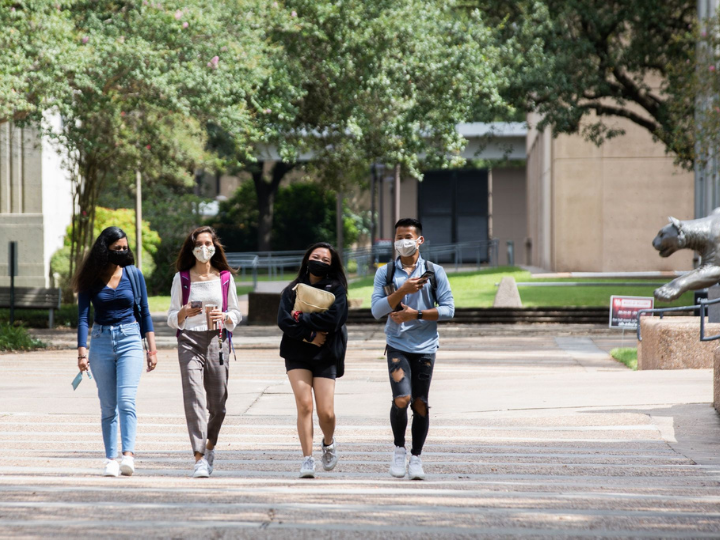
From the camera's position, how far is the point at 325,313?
7070mm

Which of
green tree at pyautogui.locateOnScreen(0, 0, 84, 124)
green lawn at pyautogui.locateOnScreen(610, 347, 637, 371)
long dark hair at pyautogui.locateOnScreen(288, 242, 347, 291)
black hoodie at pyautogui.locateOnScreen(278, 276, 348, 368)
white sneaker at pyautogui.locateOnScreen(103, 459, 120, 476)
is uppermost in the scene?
green tree at pyautogui.locateOnScreen(0, 0, 84, 124)

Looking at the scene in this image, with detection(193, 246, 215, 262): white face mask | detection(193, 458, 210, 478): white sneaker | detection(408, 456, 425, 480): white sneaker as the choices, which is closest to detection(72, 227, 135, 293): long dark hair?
detection(193, 246, 215, 262): white face mask

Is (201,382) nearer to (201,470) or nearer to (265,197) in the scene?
(201,470)

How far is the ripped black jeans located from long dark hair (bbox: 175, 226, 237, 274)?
1337 millimetres

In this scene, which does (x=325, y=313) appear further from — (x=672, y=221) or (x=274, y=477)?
(x=672, y=221)

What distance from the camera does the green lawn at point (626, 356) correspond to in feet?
52.6

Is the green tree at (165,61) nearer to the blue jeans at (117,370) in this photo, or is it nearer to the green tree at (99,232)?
the green tree at (99,232)

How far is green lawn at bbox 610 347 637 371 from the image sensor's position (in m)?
16.0

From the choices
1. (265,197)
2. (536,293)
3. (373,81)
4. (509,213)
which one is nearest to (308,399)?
(373,81)

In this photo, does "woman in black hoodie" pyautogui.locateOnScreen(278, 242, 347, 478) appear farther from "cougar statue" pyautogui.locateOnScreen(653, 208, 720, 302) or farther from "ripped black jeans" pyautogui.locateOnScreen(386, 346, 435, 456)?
"cougar statue" pyautogui.locateOnScreen(653, 208, 720, 302)

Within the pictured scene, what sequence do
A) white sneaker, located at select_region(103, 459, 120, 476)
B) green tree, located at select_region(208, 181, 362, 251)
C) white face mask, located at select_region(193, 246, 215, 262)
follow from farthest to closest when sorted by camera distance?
green tree, located at select_region(208, 181, 362, 251), white face mask, located at select_region(193, 246, 215, 262), white sneaker, located at select_region(103, 459, 120, 476)

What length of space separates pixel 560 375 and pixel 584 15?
1468 cm

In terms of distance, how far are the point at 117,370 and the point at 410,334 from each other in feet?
6.70

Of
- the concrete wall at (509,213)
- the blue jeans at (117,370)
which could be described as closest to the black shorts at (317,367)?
the blue jeans at (117,370)
